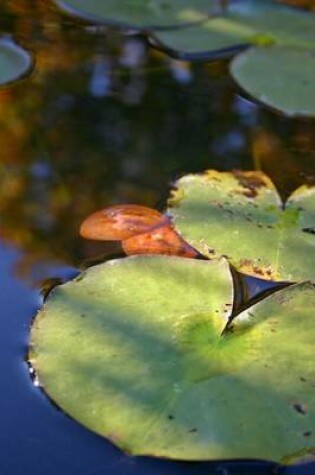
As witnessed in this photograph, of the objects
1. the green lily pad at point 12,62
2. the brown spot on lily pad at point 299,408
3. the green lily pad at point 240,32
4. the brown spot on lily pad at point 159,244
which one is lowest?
the brown spot on lily pad at point 159,244

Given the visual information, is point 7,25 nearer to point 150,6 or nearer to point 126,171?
point 150,6

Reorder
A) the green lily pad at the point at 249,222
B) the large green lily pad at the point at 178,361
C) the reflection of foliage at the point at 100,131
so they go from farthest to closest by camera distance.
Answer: the reflection of foliage at the point at 100,131
the green lily pad at the point at 249,222
the large green lily pad at the point at 178,361

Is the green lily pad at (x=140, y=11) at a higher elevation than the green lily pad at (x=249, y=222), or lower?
higher

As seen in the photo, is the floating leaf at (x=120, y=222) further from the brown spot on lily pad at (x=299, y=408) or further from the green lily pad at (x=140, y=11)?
the green lily pad at (x=140, y=11)

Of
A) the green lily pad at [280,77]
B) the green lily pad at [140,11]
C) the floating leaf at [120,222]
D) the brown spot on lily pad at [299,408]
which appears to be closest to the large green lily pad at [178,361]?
the brown spot on lily pad at [299,408]

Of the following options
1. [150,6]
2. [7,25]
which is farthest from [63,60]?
[150,6]

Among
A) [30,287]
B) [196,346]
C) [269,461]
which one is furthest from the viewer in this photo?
[30,287]

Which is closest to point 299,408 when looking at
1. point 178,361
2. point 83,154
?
point 178,361

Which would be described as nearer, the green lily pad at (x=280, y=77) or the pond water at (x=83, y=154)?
the pond water at (x=83, y=154)
